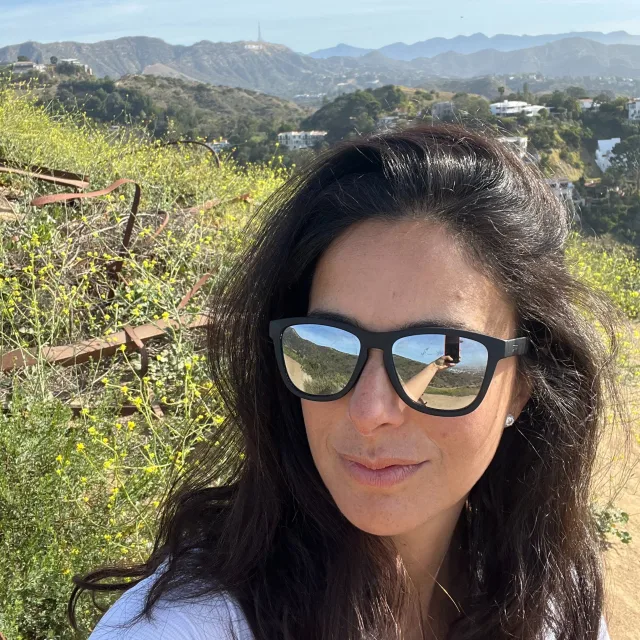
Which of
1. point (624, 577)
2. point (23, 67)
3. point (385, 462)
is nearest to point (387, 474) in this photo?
point (385, 462)

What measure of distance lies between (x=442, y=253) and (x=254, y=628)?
2.16 ft

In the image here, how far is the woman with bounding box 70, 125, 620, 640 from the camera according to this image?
96 centimetres

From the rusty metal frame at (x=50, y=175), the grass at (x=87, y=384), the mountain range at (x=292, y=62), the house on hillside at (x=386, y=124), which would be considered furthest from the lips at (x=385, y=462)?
the mountain range at (x=292, y=62)

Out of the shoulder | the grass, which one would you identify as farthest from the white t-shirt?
the grass

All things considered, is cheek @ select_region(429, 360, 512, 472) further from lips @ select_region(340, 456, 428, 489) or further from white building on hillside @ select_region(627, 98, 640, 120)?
white building on hillside @ select_region(627, 98, 640, 120)

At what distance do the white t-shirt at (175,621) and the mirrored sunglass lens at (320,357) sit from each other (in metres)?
0.36

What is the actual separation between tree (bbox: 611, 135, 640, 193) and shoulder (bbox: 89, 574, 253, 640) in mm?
26819

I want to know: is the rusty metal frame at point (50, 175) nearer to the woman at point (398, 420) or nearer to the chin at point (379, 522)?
the woman at point (398, 420)

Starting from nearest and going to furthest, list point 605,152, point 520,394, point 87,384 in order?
point 520,394 → point 87,384 → point 605,152

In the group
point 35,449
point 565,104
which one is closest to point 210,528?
point 35,449

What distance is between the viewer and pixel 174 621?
876mm

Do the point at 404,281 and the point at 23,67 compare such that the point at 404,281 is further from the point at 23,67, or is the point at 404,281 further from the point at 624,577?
the point at 23,67

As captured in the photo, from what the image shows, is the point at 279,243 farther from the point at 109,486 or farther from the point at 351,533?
the point at 109,486

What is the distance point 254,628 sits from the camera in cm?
91
